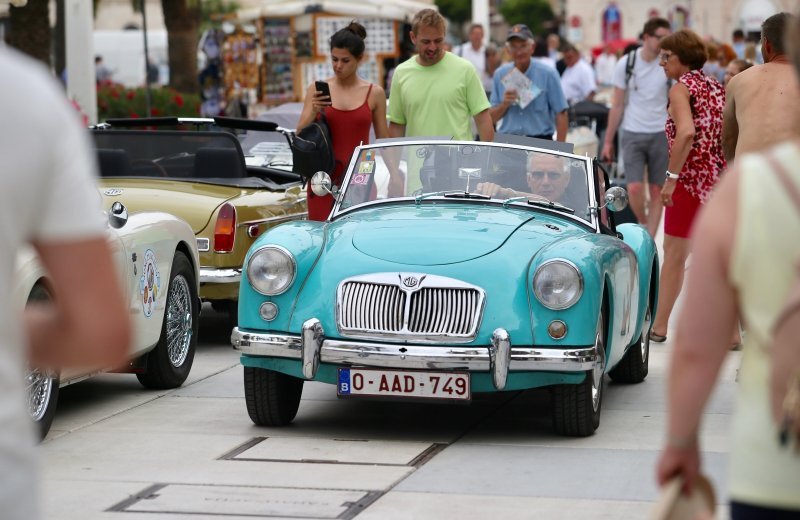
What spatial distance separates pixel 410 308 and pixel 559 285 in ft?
2.10

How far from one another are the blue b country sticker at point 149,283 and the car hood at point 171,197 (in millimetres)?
1502

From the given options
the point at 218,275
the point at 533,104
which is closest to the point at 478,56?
the point at 533,104

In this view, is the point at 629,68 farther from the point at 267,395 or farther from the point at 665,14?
the point at 665,14

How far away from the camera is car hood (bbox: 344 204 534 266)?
23.8 ft

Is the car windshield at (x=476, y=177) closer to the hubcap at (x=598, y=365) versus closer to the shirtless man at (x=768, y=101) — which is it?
the shirtless man at (x=768, y=101)

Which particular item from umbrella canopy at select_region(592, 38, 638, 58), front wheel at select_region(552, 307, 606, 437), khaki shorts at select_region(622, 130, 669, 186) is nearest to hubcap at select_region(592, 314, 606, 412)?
front wheel at select_region(552, 307, 606, 437)

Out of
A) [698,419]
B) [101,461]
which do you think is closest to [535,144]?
[101,461]

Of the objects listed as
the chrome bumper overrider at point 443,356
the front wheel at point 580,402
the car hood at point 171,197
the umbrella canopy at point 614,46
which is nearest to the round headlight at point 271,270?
the chrome bumper overrider at point 443,356

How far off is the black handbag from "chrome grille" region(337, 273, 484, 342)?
8.85 ft

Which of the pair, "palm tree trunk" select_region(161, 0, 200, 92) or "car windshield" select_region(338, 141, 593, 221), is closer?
"car windshield" select_region(338, 141, 593, 221)

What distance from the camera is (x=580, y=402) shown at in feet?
23.6

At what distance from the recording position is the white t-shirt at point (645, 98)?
43.2ft

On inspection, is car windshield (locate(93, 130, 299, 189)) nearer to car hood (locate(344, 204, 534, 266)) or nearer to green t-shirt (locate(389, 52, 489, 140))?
green t-shirt (locate(389, 52, 489, 140))

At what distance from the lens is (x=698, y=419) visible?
118 inches
